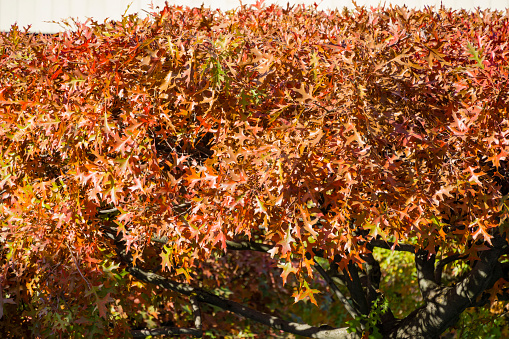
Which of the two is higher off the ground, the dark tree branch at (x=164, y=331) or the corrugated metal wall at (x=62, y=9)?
the corrugated metal wall at (x=62, y=9)

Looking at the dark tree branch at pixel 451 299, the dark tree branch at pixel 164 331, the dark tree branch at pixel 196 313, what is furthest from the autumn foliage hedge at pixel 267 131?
the dark tree branch at pixel 196 313

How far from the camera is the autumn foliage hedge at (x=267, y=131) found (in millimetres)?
3473

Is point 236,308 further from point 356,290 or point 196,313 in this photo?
point 356,290

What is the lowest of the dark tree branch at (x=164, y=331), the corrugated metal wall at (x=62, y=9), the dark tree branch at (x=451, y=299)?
the dark tree branch at (x=451, y=299)

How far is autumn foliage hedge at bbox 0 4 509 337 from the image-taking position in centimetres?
347

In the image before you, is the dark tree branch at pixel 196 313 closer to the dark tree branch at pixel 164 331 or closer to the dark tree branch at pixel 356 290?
the dark tree branch at pixel 164 331

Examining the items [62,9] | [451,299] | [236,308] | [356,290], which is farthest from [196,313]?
[62,9]

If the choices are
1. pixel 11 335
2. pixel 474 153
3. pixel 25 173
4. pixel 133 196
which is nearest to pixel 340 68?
pixel 474 153

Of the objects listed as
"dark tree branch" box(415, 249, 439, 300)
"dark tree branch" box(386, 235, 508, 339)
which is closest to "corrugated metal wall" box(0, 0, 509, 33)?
"dark tree branch" box(415, 249, 439, 300)

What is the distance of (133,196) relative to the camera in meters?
4.33

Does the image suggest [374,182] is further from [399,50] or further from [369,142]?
[399,50]

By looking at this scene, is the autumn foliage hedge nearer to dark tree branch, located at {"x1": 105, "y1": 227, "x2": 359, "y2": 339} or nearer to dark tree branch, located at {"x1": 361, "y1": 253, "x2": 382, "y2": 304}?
dark tree branch, located at {"x1": 105, "y1": 227, "x2": 359, "y2": 339}

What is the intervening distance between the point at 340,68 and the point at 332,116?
0.38 m

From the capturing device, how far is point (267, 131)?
3801 mm
